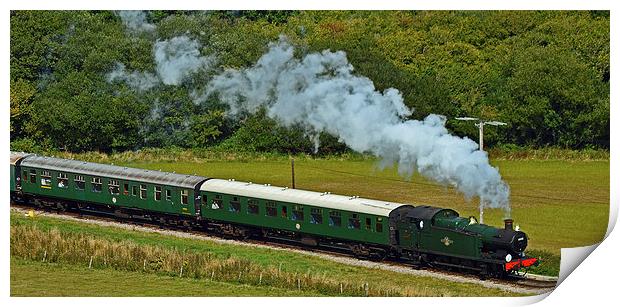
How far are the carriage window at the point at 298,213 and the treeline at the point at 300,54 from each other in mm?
4506

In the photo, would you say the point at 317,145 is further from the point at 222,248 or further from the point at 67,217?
the point at 67,217

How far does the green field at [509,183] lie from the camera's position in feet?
139

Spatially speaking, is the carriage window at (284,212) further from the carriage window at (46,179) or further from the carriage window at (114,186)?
the carriage window at (46,179)

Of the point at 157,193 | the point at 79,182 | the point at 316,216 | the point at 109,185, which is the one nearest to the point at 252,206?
the point at 316,216

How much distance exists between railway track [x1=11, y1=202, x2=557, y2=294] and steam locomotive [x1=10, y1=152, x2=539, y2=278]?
205 mm

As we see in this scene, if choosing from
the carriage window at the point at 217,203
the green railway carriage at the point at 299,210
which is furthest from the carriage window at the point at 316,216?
the carriage window at the point at 217,203

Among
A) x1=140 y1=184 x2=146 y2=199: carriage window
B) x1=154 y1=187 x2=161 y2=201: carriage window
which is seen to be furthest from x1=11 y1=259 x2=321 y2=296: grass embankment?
x1=140 y1=184 x2=146 y2=199: carriage window

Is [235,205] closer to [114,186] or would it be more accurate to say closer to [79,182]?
[114,186]

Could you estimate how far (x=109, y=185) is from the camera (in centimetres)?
4566

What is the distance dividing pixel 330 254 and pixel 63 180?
11.6 metres

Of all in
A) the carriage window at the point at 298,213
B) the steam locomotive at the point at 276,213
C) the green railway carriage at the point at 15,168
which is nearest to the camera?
the steam locomotive at the point at 276,213

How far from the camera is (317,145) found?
150 feet

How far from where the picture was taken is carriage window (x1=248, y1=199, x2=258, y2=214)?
42.3 meters

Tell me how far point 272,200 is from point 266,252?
1.86 meters
